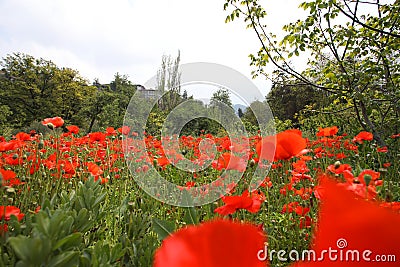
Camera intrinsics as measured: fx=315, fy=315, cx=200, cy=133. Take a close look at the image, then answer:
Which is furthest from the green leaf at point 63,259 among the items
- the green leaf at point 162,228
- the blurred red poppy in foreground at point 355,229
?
the blurred red poppy in foreground at point 355,229

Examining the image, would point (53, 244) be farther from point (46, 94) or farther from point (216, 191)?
point (46, 94)

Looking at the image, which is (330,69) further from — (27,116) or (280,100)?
(27,116)

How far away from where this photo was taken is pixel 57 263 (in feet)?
1.74

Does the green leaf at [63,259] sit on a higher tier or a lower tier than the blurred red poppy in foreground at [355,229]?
lower

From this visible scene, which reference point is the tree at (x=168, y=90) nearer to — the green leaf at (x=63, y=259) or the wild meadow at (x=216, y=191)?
the wild meadow at (x=216, y=191)

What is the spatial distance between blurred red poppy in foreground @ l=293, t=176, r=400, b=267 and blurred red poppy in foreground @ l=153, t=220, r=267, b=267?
0.02 m

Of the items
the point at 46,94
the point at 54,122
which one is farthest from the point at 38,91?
the point at 54,122

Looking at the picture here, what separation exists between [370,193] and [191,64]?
2.38 ft

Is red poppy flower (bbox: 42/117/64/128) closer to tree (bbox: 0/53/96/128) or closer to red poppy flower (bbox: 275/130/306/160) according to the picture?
red poppy flower (bbox: 275/130/306/160)

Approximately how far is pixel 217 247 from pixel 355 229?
4 cm

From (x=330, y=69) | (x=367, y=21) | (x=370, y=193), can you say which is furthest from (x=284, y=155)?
(x=367, y=21)

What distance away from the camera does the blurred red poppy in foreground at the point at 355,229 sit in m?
0.09

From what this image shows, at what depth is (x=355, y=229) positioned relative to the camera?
92 millimetres

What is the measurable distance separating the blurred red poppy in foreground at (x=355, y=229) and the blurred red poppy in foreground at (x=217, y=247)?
21 mm
